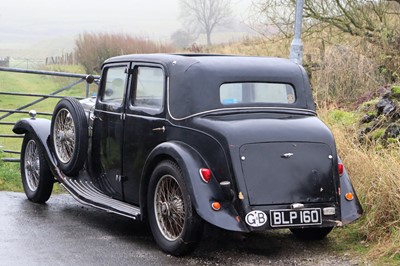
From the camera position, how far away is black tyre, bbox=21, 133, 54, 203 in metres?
9.30

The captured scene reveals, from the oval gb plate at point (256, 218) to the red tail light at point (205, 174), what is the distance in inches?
19.1

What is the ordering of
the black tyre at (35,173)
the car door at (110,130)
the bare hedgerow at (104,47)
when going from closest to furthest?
1. the car door at (110,130)
2. the black tyre at (35,173)
3. the bare hedgerow at (104,47)

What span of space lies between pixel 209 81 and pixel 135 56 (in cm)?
112

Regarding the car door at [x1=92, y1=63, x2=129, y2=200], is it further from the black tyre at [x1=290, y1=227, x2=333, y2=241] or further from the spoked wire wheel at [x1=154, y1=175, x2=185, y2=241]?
the black tyre at [x1=290, y1=227, x2=333, y2=241]

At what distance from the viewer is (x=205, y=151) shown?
686cm

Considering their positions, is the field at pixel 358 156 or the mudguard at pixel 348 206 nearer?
the mudguard at pixel 348 206

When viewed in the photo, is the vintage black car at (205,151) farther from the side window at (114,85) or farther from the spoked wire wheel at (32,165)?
the spoked wire wheel at (32,165)

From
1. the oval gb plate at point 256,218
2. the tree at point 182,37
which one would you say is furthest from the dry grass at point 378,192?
the tree at point 182,37

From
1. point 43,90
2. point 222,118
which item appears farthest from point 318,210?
point 43,90

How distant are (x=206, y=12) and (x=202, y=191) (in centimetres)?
8485

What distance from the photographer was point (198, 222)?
6.67 m

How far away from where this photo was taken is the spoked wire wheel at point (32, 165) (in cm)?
959

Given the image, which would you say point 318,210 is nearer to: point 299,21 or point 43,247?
point 43,247

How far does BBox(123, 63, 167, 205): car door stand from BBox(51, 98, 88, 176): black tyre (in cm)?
78
